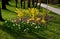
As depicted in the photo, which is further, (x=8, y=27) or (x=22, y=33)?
(x=8, y=27)

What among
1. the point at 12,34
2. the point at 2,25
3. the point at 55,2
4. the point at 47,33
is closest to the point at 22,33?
the point at 12,34

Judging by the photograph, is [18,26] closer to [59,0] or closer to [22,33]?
[22,33]

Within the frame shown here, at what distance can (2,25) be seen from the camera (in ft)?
31.3

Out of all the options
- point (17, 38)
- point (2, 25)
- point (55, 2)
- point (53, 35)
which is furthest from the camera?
point (55, 2)

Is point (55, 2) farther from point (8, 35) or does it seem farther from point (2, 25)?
point (8, 35)

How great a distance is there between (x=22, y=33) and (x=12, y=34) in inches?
18.3

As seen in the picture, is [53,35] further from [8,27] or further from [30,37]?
[8,27]

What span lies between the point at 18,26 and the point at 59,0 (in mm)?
17201

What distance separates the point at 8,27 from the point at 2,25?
2.12ft

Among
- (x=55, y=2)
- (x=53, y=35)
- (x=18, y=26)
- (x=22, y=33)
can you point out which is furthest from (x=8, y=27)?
(x=55, y=2)

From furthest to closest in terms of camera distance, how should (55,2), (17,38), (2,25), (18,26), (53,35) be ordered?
(55,2) < (2,25) < (18,26) < (53,35) < (17,38)

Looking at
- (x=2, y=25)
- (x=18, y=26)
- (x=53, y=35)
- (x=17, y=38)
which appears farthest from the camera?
(x=2, y=25)

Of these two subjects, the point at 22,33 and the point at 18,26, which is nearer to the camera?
the point at 22,33

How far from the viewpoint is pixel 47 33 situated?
322 inches
